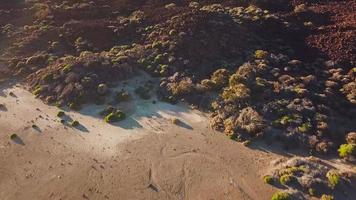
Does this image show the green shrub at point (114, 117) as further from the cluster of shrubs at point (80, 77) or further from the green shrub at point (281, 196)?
the green shrub at point (281, 196)

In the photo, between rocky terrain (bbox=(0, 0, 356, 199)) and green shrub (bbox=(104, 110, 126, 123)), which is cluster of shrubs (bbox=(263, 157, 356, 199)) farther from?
green shrub (bbox=(104, 110, 126, 123))

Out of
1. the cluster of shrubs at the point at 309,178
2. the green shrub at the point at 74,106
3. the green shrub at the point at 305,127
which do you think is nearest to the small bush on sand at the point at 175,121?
the green shrub at the point at 74,106

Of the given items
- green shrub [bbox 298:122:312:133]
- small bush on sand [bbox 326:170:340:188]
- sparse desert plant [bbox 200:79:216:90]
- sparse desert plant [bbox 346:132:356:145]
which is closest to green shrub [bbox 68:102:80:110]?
sparse desert plant [bbox 200:79:216:90]

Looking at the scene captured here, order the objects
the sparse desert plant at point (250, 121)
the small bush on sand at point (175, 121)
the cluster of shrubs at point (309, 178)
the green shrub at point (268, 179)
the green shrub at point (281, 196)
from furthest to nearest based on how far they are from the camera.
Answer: the small bush on sand at point (175, 121) → the sparse desert plant at point (250, 121) → the green shrub at point (268, 179) → the cluster of shrubs at point (309, 178) → the green shrub at point (281, 196)

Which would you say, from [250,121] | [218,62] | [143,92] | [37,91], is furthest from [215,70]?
[37,91]

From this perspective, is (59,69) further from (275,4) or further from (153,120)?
(275,4)

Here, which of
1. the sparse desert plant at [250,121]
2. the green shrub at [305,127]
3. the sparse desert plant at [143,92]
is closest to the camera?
the green shrub at [305,127]

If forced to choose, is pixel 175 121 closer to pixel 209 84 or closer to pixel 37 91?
pixel 209 84
